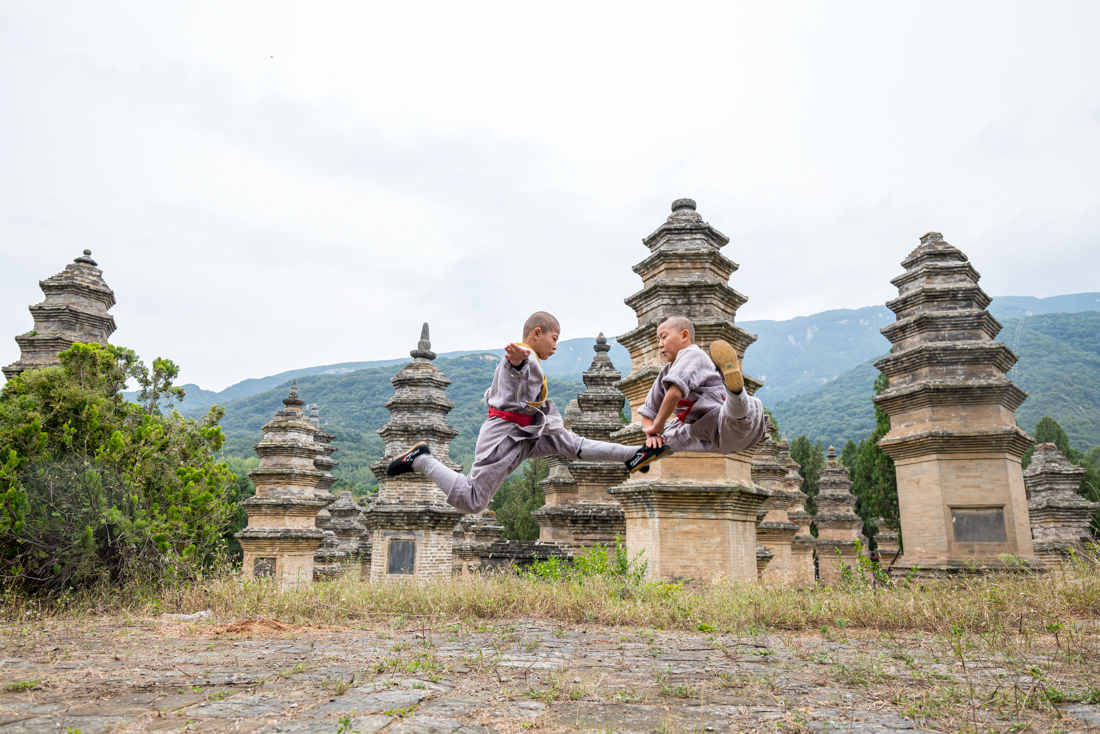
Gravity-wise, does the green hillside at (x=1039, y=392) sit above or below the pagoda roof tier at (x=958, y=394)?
above

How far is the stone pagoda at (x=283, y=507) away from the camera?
1931 centimetres

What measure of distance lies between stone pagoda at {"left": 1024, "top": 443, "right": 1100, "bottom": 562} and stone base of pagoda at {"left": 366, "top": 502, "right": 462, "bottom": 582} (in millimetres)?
16591

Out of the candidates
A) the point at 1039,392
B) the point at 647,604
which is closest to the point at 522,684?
the point at 647,604

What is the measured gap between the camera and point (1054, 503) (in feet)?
61.1

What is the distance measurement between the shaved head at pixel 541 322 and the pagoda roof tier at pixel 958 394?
10.5 m

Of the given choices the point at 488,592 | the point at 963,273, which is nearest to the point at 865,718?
the point at 488,592

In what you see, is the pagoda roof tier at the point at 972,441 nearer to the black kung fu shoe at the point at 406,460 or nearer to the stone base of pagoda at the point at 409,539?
the black kung fu shoe at the point at 406,460

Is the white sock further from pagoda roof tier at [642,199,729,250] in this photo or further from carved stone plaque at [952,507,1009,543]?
carved stone plaque at [952,507,1009,543]

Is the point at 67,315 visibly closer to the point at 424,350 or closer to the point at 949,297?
the point at 424,350

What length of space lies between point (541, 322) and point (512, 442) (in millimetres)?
1065

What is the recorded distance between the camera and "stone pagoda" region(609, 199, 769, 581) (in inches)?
415

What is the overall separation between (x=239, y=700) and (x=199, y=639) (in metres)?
3.09

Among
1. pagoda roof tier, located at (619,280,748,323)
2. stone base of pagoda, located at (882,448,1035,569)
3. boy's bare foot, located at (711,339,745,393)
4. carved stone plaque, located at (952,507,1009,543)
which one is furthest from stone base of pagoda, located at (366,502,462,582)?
boy's bare foot, located at (711,339,745,393)

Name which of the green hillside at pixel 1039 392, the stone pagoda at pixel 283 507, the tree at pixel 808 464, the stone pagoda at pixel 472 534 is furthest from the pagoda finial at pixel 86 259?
the green hillside at pixel 1039 392
